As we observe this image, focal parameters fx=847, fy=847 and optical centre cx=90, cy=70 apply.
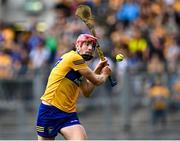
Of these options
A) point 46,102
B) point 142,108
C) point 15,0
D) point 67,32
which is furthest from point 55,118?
point 15,0

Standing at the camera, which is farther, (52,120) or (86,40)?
(52,120)

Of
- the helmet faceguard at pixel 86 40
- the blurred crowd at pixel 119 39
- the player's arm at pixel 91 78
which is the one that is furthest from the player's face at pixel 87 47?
the blurred crowd at pixel 119 39

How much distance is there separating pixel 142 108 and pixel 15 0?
778 centimetres

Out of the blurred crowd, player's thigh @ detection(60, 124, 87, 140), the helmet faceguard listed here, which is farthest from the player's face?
the blurred crowd

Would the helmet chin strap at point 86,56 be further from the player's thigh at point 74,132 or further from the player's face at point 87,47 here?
the player's thigh at point 74,132

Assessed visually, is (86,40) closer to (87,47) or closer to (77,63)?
(87,47)

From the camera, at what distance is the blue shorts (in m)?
11.7

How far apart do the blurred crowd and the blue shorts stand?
675 cm

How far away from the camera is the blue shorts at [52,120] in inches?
459

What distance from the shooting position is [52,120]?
461 inches

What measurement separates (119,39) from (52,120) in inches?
335

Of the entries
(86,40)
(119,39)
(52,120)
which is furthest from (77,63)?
(119,39)

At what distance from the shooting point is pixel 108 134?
61.6ft

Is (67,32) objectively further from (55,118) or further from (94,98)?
(55,118)
